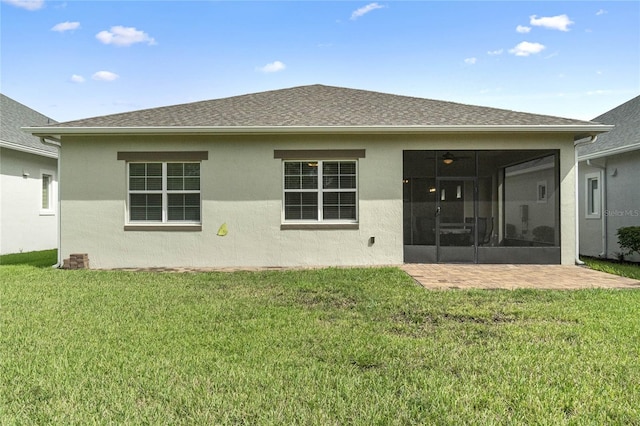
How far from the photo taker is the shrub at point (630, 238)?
11219mm

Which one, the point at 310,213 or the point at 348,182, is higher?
the point at 348,182

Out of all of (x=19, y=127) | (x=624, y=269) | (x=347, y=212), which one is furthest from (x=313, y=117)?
(x=19, y=127)

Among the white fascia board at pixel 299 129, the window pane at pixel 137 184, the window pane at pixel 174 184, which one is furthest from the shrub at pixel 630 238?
the window pane at pixel 137 184

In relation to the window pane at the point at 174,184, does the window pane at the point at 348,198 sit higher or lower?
lower

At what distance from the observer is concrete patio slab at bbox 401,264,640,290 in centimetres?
797

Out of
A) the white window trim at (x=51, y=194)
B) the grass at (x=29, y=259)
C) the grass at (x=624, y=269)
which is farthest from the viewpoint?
the white window trim at (x=51, y=194)

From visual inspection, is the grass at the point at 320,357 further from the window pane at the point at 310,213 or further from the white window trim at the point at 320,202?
the window pane at the point at 310,213

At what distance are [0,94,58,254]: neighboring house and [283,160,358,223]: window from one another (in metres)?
9.21

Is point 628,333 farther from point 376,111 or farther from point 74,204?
point 74,204

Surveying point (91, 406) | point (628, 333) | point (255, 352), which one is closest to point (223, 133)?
point (255, 352)

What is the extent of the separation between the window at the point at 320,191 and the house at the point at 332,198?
28mm

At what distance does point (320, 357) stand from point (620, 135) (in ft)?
45.8

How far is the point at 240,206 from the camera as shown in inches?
434

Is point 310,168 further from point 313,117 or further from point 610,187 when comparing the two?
point 610,187
